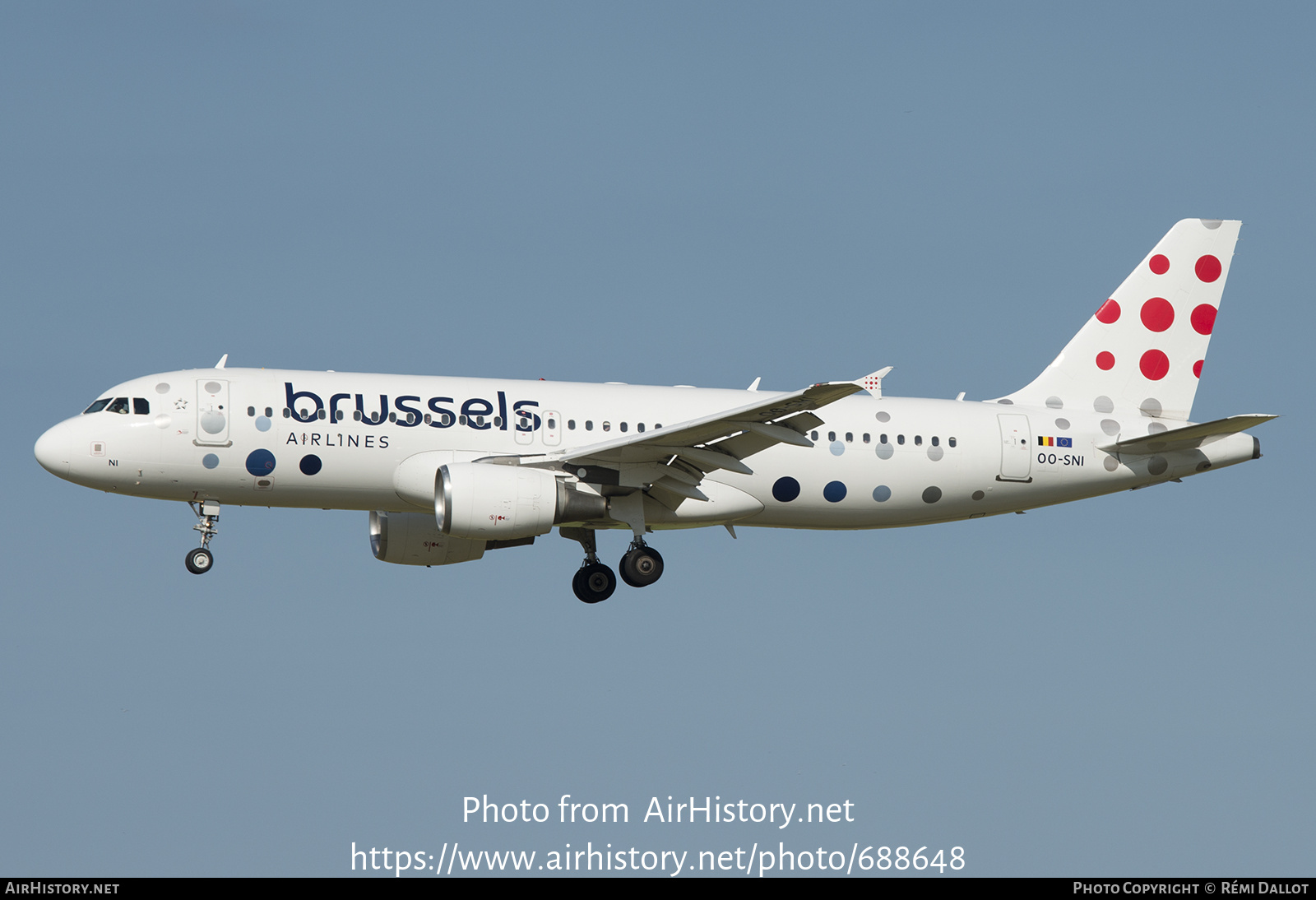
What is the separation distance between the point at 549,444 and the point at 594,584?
3.92m

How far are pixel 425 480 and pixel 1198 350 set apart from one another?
67.4 ft

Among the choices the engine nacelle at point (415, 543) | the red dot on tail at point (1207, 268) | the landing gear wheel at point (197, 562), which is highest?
the red dot on tail at point (1207, 268)

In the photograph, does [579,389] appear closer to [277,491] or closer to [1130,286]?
[277,491]

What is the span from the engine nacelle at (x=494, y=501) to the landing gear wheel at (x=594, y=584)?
143 inches

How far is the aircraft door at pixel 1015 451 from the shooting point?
1555 inches

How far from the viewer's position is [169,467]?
114ft

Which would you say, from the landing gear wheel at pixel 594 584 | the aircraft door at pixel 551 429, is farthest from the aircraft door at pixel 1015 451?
the aircraft door at pixel 551 429

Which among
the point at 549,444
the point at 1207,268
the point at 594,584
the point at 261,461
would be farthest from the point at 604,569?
the point at 1207,268

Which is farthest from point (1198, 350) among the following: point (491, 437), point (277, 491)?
point (277, 491)

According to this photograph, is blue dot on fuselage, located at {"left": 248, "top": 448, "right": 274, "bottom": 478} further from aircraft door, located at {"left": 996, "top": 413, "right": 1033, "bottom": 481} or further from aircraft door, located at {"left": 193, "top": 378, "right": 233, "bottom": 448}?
aircraft door, located at {"left": 996, "top": 413, "right": 1033, "bottom": 481}

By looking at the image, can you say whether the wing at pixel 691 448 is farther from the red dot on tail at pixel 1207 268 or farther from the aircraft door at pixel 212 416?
the red dot on tail at pixel 1207 268

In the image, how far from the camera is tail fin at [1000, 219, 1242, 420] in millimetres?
42281

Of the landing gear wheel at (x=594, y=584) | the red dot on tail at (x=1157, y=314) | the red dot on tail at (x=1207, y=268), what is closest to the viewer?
the landing gear wheel at (x=594, y=584)

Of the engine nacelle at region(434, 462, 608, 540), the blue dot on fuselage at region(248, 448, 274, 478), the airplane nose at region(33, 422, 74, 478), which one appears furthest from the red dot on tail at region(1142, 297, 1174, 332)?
the airplane nose at region(33, 422, 74, 478)
